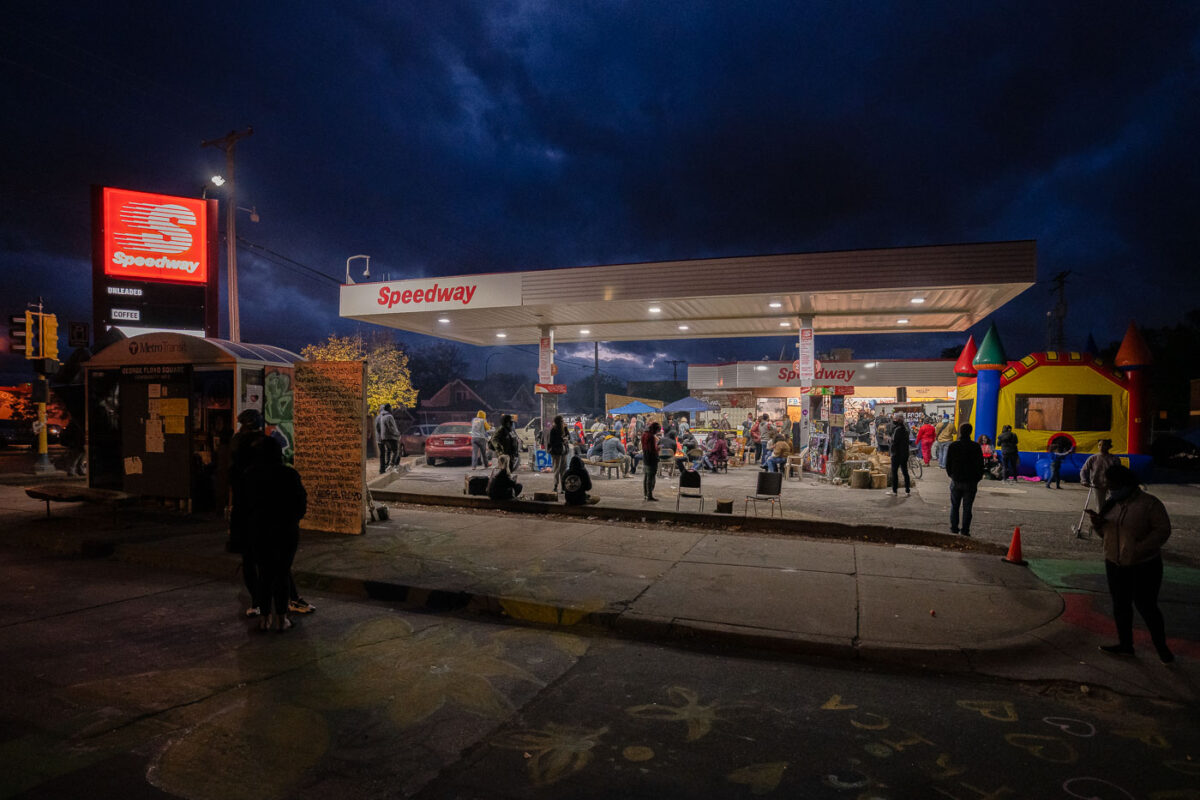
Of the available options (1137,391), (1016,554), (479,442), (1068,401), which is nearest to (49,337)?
(479,442)

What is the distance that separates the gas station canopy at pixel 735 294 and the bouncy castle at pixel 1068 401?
206cm

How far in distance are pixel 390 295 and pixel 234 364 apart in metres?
8.83

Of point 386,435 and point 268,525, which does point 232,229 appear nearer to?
point 386,435

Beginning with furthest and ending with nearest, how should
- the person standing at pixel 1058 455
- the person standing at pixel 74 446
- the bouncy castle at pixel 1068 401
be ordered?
the person standing at pixel 74 446 < the bouncy castle at pixel 1068 401 < the person standing at pixel 1058 455

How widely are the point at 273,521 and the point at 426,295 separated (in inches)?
513

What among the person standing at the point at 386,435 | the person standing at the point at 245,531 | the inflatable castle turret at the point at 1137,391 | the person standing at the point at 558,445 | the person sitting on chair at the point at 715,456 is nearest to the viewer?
the person standing at the point at 245,531

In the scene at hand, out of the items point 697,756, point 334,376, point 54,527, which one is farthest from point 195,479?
point 697,756

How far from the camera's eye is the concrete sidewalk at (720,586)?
475 cm

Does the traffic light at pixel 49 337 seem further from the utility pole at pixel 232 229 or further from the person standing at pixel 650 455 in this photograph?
the person standing at pixel 650 455

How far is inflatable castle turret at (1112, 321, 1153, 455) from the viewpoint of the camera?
15.2 m

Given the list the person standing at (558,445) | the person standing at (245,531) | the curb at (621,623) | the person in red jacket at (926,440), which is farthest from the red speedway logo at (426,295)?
the person in red jacket at (926,440)

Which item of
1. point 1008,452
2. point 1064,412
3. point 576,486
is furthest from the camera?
point 1064,412

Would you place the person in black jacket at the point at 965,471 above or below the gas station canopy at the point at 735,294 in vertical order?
below

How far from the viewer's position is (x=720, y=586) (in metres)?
6.29
